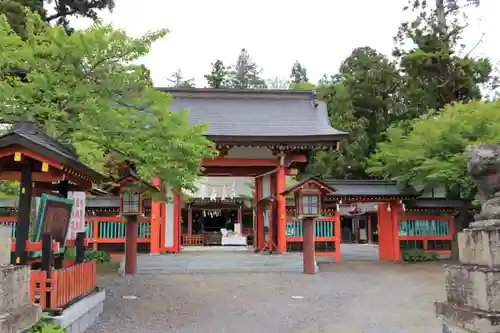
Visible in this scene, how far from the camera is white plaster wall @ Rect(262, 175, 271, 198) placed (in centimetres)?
1791

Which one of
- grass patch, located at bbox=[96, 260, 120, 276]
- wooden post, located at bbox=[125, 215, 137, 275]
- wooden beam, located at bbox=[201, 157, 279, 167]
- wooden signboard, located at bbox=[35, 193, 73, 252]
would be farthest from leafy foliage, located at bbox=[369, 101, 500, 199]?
wooden signboard, located at bbox=[35, 193, 73, 252]

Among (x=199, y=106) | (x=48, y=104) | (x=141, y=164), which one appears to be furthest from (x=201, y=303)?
(x=199, y=106)

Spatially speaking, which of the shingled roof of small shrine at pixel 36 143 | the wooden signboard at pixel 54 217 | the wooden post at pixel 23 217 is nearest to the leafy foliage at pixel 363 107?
the wooden signboard at pixel 54 217

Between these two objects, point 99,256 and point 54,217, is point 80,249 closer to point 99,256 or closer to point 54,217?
point 54,217

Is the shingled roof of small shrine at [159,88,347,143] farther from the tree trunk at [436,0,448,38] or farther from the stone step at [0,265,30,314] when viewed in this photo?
the stone step at [0,265,30,314]

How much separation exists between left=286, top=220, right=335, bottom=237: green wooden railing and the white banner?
8993 millimetres

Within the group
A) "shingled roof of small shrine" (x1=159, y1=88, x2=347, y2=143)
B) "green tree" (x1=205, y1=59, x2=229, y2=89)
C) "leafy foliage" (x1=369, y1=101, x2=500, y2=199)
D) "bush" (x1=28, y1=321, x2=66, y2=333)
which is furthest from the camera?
"green tree" (x1=205, y1=59, x2=229, y2=89)

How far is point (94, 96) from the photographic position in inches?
328

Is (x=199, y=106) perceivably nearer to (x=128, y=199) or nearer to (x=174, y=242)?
(x=174, y=242)

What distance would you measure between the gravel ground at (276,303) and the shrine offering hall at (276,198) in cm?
275

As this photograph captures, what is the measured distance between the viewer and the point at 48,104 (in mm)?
8078

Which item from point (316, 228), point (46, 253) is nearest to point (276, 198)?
point (316, 228)

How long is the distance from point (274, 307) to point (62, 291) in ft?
13.5

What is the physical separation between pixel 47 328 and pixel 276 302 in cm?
493
